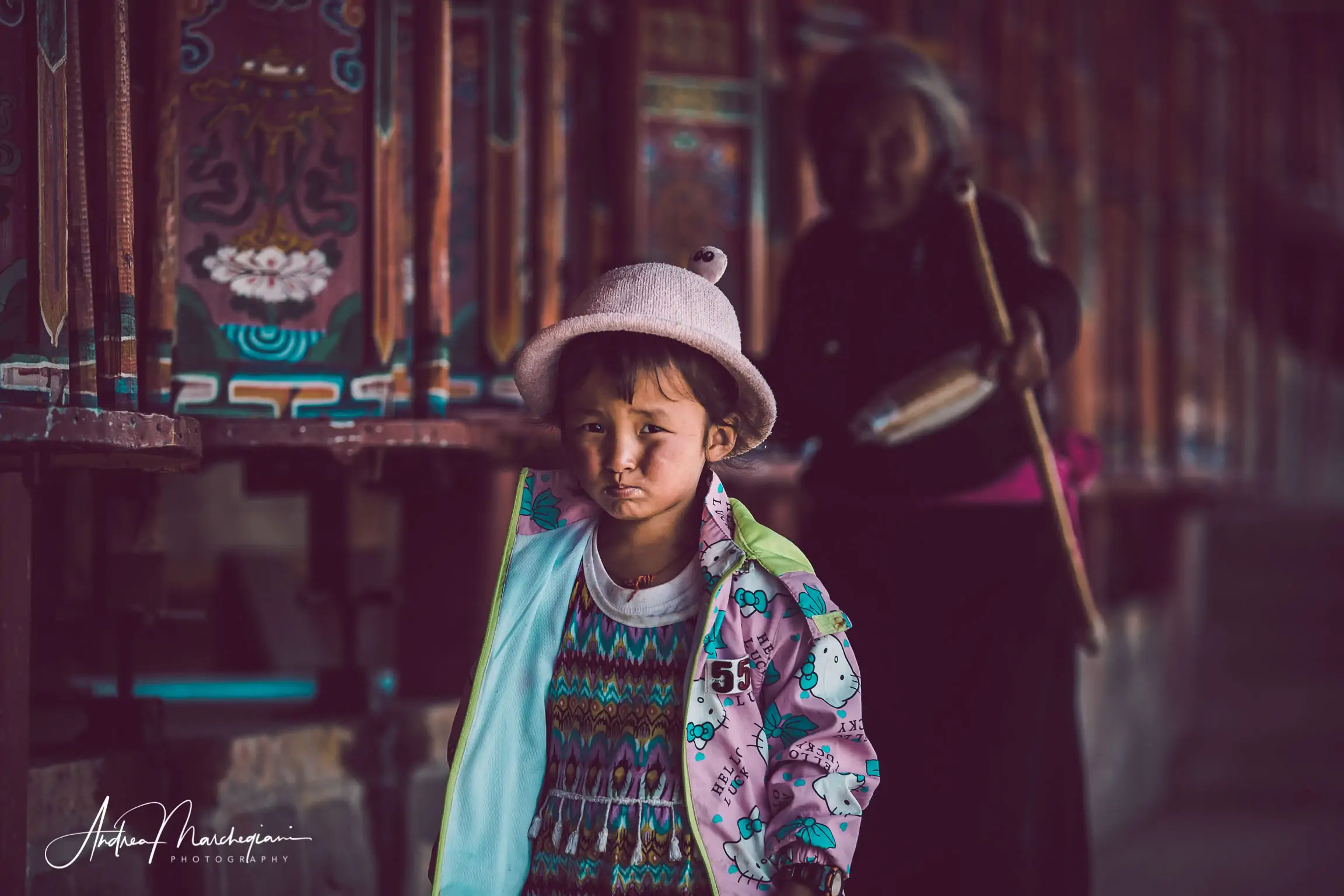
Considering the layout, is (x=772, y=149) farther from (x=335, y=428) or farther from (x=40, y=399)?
(x=40, y=399)

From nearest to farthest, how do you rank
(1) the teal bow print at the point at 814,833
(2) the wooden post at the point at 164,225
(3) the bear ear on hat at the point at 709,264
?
(1) the teal bow print at the point at 814,833, (3) the bear ear on hat at the point at 709,264, (2) the wooden post at the point at 164,225

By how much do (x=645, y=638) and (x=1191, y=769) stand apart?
648 centimetres

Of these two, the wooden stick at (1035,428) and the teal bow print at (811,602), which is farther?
the wooden stick at (1035,428)

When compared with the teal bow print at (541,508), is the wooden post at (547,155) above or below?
above

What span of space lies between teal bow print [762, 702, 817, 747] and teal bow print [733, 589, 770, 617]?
130 millimetres

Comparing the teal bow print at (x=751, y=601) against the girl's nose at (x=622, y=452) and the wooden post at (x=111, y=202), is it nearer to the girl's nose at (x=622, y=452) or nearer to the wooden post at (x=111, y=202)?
the girl's nose at (x=622, y=452)

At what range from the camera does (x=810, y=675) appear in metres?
2.20

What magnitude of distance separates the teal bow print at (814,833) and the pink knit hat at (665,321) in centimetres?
58

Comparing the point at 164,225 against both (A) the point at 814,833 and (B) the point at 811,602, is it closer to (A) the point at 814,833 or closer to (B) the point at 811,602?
(B) the point at 811,602

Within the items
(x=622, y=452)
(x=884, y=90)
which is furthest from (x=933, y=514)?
(x=622, y=452)

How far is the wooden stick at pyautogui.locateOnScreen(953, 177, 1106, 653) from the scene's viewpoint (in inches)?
126

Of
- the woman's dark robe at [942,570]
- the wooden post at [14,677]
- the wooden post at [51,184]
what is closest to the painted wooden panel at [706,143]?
the woman's dark robe at [942,570]

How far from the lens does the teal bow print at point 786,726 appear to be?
2.20 metres

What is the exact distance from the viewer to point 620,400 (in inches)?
88.4
